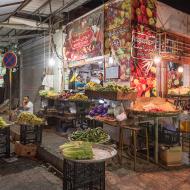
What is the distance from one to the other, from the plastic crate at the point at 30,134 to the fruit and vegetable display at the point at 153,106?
3501mm

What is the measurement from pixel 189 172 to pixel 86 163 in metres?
3.77

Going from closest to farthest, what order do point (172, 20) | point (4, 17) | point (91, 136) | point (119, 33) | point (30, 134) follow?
point (91, 136)
point (30, 134)
point (119, 33)
point (172, 20)
point (4, 17)

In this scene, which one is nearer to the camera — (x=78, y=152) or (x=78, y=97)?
(x=78, y=152)

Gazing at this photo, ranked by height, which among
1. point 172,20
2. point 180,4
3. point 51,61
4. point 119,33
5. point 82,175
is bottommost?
point 82,175

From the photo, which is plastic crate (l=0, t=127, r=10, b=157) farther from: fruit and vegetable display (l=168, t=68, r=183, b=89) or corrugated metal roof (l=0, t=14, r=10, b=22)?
corrugated metal roof (l=0, t=14, r=10, b=22)

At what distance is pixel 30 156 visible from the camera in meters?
8.09

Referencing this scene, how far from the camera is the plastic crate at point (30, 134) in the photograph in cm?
821

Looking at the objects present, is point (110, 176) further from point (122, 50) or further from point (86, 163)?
point (122, 50)

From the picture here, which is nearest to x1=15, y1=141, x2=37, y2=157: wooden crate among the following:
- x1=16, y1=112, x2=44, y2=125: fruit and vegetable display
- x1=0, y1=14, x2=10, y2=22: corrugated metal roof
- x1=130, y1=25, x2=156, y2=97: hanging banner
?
x1=16, y1=112, x2=44, y2=125: fruit and vegetable display

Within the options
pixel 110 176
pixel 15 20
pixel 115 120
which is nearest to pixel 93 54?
pixel 115 120

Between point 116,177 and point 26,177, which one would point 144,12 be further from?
point 26,177

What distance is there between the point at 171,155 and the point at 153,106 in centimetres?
155

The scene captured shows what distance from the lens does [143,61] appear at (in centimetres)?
886

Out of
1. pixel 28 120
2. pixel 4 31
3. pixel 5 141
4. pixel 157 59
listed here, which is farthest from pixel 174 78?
pixel 4 31
